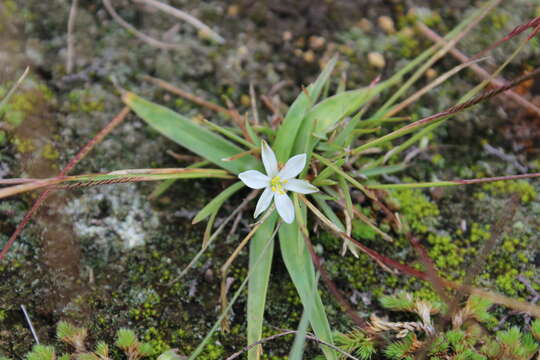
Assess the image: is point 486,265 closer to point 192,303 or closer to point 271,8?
point 192,303

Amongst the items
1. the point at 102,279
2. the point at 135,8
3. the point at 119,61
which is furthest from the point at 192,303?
the point at 135,8

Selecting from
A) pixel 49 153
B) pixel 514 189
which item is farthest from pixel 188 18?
pixel 514 189

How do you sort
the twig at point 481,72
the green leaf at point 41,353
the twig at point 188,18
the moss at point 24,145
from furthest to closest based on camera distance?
1. the twig at point 188,18
2. the twig at point 481,72
3. the moss at point 24,145
4. the green leaf at point 41,353

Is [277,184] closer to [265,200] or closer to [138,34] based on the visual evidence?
[265,200]

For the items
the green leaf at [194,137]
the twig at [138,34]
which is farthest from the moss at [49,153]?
the twig at [138,34]

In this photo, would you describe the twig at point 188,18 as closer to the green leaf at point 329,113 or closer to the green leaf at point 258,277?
the green leaf at point 329,113

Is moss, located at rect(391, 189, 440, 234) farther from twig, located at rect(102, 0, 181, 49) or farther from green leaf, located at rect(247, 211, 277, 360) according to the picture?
twig, located at rect(102, 0, 181, 49)

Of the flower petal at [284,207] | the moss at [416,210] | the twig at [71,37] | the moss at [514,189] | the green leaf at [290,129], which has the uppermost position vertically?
the twig at [71,37]
